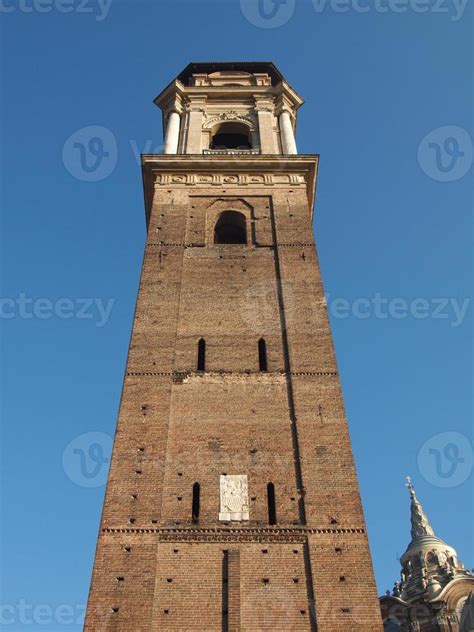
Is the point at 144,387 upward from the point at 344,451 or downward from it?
upward

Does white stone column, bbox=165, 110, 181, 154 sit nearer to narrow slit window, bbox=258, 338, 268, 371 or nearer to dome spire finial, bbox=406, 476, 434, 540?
narrow slit window, bbox=258, 338, 268, 371

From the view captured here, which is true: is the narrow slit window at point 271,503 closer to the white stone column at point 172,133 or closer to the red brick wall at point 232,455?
the red brick wall at point 232,455

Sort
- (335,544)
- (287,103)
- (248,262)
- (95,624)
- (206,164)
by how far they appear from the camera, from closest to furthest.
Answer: (95,624) < (335,544) < (248,262) < (206,164) < (287,103)

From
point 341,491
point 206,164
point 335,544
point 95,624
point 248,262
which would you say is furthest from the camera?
point 206,164

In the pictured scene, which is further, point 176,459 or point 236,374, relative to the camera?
point 236,374

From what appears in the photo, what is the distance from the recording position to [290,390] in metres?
17.2

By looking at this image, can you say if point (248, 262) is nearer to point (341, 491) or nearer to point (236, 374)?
point (236, 374)

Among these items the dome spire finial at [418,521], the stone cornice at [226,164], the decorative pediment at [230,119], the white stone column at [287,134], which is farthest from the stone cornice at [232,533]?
the dome spire finial at [418,521]

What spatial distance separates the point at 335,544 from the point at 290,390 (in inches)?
170

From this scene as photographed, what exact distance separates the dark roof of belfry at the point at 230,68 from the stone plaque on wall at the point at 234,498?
23.5 metres

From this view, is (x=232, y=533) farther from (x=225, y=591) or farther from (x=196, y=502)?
(x=225, y=591)

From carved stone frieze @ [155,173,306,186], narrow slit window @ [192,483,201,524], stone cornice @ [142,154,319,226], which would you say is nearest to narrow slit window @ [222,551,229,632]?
narrow slit window @ [192,483,201,524]

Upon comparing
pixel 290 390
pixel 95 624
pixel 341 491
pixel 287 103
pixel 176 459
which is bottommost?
pixel 95 624

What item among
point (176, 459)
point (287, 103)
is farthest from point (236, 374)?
point (287, 103)
